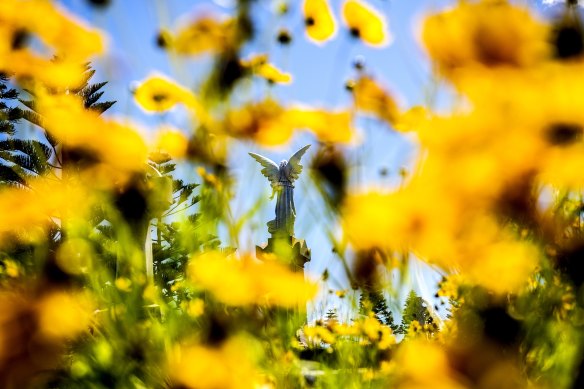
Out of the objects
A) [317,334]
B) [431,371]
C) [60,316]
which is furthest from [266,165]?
[431,371]

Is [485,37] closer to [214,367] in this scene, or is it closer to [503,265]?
[503,265]

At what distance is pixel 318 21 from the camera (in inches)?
26.0

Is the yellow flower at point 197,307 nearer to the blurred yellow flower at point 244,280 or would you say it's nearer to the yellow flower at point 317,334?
the blurred yellow flower at point 244,280

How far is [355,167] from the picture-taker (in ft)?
1.98

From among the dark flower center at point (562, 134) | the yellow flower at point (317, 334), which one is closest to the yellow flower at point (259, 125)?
the dark flower center at point (562, 134)

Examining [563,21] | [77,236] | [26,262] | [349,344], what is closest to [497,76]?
[563,21]

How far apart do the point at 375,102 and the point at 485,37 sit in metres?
0.22

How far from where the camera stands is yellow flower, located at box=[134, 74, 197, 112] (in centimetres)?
64

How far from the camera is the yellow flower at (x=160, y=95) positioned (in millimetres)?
637

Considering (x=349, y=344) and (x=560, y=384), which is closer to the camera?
(x=560, y=384)

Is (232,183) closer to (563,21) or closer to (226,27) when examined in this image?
(226,27)

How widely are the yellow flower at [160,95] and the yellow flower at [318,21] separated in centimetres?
17

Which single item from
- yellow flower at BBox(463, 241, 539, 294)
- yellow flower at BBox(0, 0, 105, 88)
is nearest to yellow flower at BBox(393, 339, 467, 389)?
yellow flower at BBox(463, 241, 539, 294)

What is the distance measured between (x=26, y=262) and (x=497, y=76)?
615 mm
